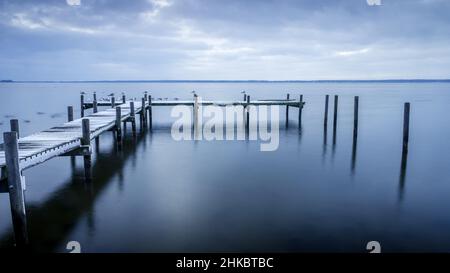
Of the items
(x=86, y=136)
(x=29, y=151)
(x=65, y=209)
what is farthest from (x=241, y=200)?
(x=29, y=151)

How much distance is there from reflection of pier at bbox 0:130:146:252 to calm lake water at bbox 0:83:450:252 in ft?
0.08

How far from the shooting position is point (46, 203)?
9805 millimetres

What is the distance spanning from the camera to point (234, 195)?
34.9ft

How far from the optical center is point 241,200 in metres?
10.2

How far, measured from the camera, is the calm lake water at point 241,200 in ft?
25.2

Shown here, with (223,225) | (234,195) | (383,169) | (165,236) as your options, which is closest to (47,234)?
(165,236)

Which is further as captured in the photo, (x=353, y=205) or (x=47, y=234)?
(x=353, y=205)

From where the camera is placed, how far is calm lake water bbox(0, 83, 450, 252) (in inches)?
303

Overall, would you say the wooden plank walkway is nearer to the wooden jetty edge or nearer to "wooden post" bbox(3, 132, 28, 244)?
the wooden jetty edge

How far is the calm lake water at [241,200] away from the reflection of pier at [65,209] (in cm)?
3

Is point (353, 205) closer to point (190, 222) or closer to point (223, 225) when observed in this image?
point (223, 225)
